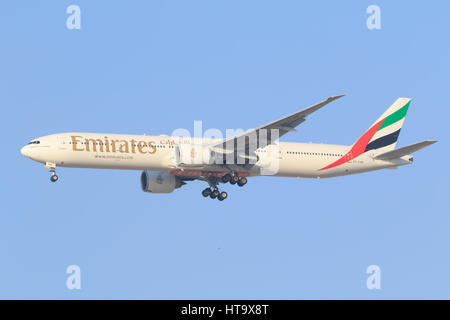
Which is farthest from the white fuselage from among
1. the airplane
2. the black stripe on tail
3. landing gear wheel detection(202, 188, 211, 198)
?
the black stripe on tail

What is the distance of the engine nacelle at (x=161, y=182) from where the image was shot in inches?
2813

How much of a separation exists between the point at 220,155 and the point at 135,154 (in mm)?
5840

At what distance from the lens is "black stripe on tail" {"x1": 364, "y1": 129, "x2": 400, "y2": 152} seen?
72500 mm

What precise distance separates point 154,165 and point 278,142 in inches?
385

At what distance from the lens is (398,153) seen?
6950 centimetres

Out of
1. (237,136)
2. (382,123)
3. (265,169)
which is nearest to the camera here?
(237,136)

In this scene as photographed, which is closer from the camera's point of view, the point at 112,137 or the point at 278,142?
the point at 112,137

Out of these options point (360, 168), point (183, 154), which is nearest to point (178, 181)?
point (183, 154)

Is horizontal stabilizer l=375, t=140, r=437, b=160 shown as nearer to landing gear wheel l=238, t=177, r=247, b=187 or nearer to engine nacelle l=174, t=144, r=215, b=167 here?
landing gear wheel l=238, t=177, r=247, b=187

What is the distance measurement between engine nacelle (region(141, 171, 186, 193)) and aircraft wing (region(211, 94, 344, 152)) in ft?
21.9

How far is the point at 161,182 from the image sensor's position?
7144 cm

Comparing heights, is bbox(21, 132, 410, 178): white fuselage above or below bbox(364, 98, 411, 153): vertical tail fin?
below

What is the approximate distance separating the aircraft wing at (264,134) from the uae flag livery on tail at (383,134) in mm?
7399

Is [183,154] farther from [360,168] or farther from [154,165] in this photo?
[360,168]
